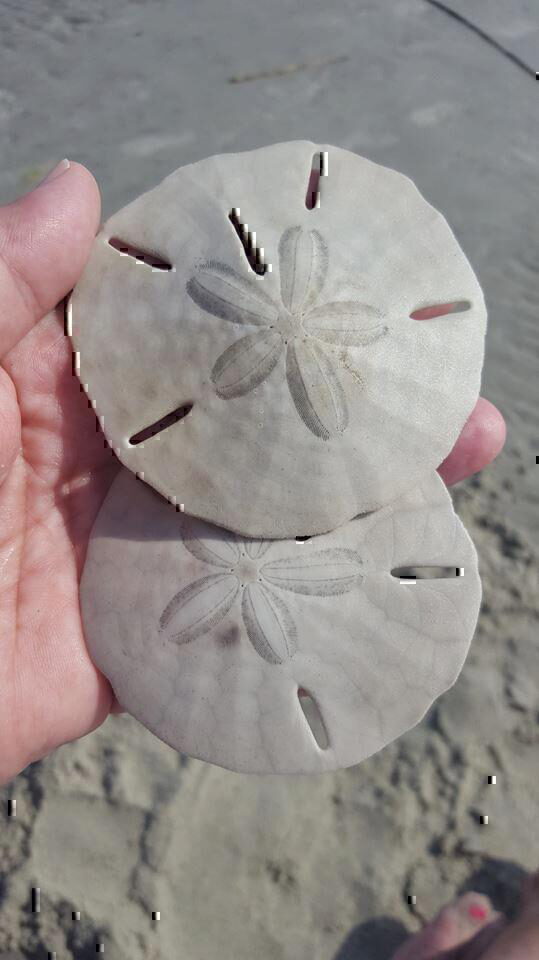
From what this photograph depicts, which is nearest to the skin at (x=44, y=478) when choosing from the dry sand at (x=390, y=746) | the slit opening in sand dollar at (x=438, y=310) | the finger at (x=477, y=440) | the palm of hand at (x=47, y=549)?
the palm of hand at (x=47, y=549)

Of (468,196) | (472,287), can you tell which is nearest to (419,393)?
(472,287)

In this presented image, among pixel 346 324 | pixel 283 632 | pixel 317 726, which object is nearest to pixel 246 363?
pixel 346 324

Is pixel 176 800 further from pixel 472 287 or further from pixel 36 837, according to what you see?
pixel 472 287

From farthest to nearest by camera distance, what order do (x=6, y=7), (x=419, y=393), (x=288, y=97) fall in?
(x=6, y=7) < (x=288, y=97) < (x=419, y=393)

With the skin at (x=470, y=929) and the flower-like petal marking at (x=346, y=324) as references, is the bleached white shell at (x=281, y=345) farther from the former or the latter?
the skin at (x=470, y=929)

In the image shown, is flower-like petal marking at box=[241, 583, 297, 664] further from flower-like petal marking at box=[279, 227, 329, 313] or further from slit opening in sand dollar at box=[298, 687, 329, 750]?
flower-like petal marking at box=[279, 227, 329, 313]

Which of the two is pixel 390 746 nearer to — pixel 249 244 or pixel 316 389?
pixel 316 389
